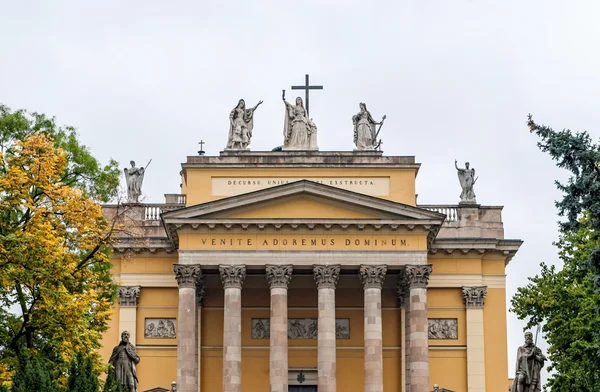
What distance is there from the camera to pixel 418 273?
48.9 meters

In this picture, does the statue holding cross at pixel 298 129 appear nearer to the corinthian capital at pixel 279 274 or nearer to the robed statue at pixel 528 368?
the corinthian capital at pixel 279 274

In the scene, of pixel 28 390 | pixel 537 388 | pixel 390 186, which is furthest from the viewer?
pixel 390 186

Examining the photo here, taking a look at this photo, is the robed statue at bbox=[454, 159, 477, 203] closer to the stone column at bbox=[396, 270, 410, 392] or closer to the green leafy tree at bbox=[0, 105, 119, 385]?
the stone column at bbox=[396, 270, 410, 392]

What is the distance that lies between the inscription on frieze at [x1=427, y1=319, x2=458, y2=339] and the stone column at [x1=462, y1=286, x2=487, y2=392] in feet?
2.20

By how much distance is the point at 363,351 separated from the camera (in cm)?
5200

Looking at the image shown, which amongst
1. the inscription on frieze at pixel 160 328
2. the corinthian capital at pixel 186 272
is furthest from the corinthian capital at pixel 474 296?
the inscription on frieze at pixel 160 328

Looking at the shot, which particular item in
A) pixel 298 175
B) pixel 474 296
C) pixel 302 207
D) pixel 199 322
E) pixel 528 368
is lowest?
pixel 528 368

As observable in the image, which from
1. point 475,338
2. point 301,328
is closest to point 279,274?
point 301,328

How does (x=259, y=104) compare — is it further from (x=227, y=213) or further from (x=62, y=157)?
(x=62, y=157)

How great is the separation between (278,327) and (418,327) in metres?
5.81

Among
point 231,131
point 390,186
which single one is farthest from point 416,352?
point 231,131

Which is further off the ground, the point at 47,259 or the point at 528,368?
the point at 47,259

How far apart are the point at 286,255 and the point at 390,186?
5985 millimetres

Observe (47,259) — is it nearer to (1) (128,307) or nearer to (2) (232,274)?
(2) (232,274)
